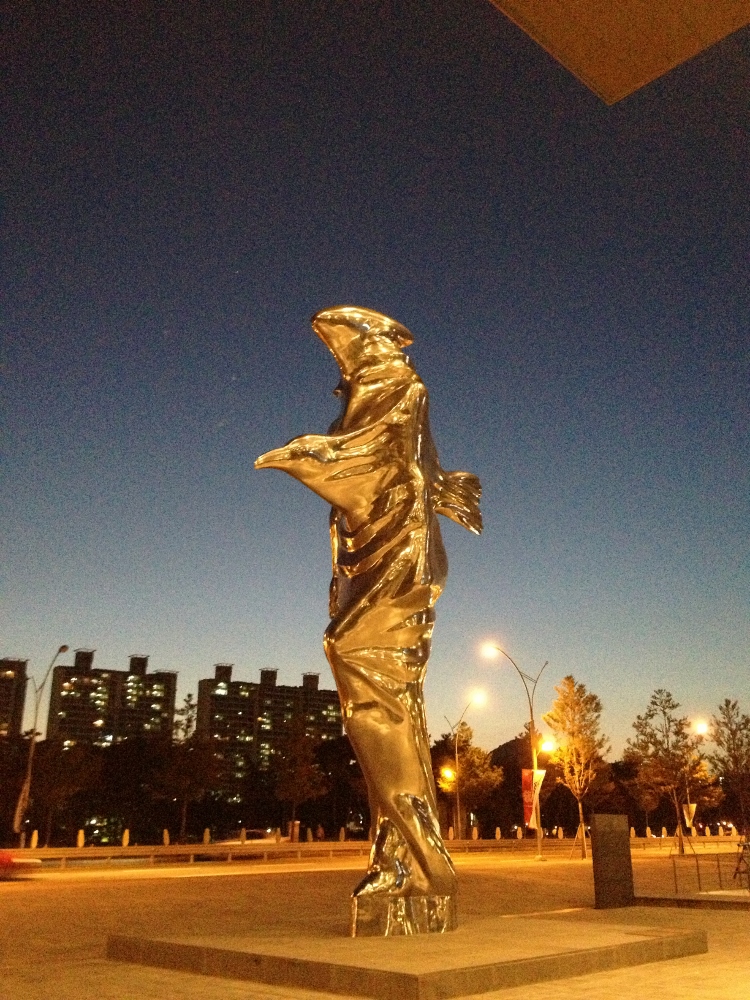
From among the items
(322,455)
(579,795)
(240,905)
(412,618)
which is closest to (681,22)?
(322,455)

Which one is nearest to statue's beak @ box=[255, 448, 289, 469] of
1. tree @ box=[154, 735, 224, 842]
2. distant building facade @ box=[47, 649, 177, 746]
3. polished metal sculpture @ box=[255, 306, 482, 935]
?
polished metal sculpture @ box=[255, 306, 482, 935]

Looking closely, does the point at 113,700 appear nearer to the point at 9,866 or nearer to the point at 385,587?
the point at 9,866

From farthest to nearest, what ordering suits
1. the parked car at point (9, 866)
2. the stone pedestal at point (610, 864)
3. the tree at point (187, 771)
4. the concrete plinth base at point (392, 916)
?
the tree at point (187, 771)
the parked car at point (9, 866)
the stone pedestal at point (610, 864)
the concrete plinth base at point (392, 916)

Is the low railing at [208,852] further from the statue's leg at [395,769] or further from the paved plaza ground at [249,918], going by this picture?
the statue's leg at [395,769]

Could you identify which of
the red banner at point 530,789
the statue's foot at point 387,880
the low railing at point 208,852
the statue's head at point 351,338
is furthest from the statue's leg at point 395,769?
the low railing at point 208,852

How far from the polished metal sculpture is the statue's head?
0.04 ft

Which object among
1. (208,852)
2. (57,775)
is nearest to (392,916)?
(208,852)

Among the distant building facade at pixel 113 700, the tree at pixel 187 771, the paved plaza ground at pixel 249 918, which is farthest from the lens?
the distant building facade at pixel 113 700

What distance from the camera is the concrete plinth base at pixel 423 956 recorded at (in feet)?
23.5

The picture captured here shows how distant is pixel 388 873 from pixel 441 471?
4.52 m

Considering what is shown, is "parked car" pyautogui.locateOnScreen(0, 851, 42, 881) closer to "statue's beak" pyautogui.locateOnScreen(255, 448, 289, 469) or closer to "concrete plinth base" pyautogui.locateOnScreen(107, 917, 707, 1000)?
"concrete plinth base" pyautogui.locateOnScreen(107, 917, 707, 1000)

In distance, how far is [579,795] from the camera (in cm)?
4525

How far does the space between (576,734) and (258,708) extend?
89.2 meters

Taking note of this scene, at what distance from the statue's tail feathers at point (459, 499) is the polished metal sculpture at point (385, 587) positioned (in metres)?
0.09
